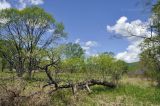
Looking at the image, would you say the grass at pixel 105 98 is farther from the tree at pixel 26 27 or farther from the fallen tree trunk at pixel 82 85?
the tree at pixel 26 27

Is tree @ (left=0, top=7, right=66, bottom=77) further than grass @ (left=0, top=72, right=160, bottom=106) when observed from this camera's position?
Yes

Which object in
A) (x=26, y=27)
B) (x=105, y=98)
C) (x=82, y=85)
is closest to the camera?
(x=105, y=98)

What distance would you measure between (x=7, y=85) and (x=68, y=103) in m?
2.50

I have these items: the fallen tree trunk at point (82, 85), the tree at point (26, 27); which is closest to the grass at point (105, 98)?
the fallen tree trunk at point (82, 85)

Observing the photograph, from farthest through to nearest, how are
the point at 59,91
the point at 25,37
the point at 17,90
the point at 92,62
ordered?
the point at 25,37
the point at 92,62
the point at 59,91
the point at 17,90

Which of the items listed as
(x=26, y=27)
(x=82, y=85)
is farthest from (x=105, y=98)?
(x=26, y=27)

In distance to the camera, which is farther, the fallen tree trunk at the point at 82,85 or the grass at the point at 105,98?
the fallen tree trunk at the point at 82,85

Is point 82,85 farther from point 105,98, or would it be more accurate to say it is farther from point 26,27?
point 26,27

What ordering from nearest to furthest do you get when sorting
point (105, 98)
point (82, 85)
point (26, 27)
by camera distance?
point (105, 98) < point (82, 85) < point (26, 27)

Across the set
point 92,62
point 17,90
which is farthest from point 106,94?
point 92,62

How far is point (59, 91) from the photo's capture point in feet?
51.6

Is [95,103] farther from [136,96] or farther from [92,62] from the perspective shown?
[92,62]

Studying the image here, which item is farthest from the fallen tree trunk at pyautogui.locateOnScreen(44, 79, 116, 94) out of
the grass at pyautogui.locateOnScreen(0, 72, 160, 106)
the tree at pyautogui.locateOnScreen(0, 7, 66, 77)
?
the tree at pyautogui.locateOnScreen(0, 7, 66, 77)

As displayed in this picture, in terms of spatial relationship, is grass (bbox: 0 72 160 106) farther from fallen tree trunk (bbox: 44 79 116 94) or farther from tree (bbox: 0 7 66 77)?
tree (bbox: 0 7 66 77)
